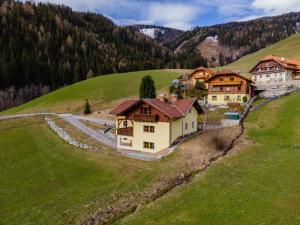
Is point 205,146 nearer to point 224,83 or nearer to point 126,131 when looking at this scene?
point 126,131

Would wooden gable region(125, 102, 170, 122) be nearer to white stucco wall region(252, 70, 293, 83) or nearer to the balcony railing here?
the balcony railing

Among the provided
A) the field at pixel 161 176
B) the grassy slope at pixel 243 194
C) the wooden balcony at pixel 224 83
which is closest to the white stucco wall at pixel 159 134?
the field at pixel 161 176

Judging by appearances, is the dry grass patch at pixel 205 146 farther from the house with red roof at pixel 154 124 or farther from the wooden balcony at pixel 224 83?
the wooden balcony at pixel 224 83

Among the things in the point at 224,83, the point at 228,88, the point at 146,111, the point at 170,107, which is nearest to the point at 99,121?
the point at 146,111

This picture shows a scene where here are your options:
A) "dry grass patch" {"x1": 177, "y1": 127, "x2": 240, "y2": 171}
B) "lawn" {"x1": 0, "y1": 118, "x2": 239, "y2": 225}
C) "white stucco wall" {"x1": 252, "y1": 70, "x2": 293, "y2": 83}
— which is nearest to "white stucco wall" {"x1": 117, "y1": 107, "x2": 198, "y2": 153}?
"dry grass patch" {"x1": 177, "y1": 127, "x2": 240, "y2": 171}

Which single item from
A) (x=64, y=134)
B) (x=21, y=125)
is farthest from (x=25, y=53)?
(x=64, y=134)

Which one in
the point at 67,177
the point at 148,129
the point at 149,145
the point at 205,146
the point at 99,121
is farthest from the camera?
the point at 99,121
